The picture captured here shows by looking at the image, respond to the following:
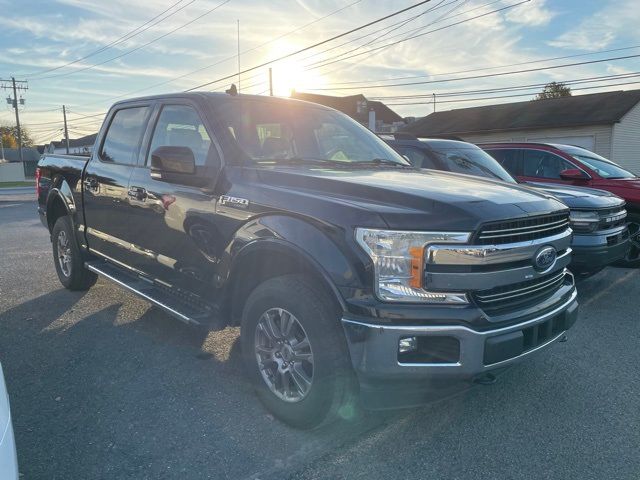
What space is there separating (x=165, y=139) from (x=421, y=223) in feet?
8.24

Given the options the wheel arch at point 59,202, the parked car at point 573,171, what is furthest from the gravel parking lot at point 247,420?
the parked car at point 573,171

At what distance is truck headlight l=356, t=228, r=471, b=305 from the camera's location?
8.29 feet

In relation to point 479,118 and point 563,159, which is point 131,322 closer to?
point 563,159

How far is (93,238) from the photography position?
16.8 ft

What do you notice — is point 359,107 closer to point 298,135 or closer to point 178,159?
point 298,135

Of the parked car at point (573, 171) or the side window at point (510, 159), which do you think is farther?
the side window at point (510, 159)

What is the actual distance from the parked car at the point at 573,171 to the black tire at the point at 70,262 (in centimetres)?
615

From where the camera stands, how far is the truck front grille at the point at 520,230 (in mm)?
2604

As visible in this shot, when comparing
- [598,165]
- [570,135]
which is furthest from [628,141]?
[598,165]

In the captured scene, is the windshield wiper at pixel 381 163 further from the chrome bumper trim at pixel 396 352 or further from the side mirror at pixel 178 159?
the chrome bumper trim at pixel 396 352

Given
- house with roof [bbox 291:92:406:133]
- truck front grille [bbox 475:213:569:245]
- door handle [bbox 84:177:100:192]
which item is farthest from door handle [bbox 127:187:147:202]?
house with roof [bbox 291:92:406:133]

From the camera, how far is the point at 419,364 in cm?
252

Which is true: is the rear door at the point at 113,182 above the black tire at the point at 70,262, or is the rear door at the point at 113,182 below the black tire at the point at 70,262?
above

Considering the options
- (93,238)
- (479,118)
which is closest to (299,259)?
(93,238)
